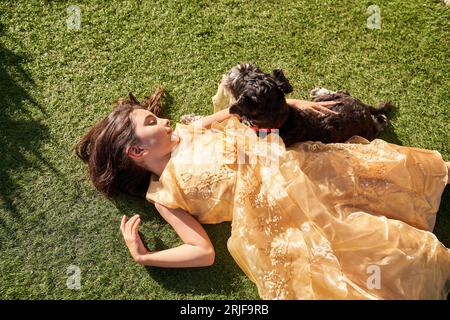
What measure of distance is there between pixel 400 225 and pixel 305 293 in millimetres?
1007

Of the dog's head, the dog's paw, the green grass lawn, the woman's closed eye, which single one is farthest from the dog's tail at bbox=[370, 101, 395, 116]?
the woman's closed eye

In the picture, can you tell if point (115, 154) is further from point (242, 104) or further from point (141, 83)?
point (242, 104)

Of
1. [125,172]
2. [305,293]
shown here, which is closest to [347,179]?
[305,293]

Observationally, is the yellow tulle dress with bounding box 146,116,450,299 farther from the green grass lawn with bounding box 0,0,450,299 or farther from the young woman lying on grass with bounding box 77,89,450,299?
the green grass lawn with bounding box 0,0,450,299

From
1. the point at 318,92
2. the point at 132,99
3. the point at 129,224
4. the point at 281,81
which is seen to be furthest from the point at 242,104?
the point at 129,224

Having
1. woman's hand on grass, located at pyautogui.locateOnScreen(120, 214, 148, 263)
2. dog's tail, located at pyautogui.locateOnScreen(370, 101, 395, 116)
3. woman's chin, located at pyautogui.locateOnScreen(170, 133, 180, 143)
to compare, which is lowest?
woman's hand on grass, located at pyautogui.locateOnScreen(120, 214, 148, 263)

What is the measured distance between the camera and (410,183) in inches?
165

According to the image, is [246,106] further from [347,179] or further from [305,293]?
[305,293]

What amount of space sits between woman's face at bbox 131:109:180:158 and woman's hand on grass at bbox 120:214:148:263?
75 centimetres

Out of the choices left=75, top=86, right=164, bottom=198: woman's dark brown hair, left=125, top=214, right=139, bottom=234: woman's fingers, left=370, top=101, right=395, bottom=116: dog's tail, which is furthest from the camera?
left=370, top=101, right=395, bottom=116: dog's tail

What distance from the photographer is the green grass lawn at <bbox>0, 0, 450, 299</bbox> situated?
4707 millimetres

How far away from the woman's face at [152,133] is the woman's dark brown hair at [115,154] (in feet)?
0.20

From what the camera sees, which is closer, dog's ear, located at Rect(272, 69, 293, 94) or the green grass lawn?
dog's ear, located at Rect(272, 69, 293, 94)

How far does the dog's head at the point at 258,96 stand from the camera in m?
3.71
